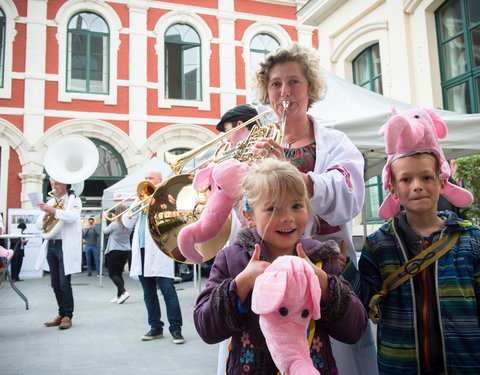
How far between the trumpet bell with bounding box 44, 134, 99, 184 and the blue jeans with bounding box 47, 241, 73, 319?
1167mm

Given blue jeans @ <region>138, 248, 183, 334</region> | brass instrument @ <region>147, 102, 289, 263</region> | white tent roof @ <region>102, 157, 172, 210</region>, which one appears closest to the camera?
brass instrument @ <region>147, 102, 289, 263</region>

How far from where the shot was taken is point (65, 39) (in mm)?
13914

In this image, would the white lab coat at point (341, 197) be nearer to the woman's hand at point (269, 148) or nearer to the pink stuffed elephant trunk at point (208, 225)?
the woman's hand at point (269, 148)

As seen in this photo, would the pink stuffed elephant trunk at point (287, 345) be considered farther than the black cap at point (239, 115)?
No

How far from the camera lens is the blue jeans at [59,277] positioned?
5496 mm

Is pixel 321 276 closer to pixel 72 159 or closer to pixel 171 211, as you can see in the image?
pixel 171 211

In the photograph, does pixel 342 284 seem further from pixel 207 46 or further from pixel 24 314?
pixel 207 46

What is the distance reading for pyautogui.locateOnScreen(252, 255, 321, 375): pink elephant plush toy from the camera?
44.1 inches

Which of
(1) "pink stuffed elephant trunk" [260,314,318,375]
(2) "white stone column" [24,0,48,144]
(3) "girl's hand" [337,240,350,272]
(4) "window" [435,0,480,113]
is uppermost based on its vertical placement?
(2) "white stone column" [24,0,48,144]

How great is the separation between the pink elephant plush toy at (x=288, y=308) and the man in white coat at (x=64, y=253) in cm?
470

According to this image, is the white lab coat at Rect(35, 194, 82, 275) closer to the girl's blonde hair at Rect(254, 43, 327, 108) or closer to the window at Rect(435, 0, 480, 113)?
the girl's blonde hair at Rect(254, 43, 327, 108)

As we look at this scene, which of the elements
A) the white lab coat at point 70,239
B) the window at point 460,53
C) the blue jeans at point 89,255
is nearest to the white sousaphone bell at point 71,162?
the white lab coat at point 70,239

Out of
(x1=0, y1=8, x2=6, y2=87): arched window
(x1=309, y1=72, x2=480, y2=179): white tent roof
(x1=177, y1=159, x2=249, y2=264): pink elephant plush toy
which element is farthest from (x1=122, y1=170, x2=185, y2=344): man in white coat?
(x1=0, y1=8, x2=6, y2=87): arched window

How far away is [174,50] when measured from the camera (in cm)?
1519
